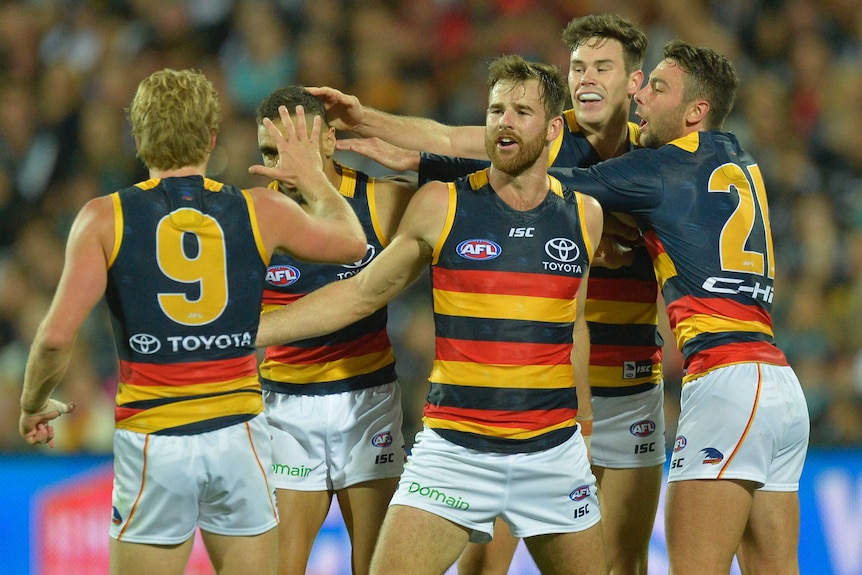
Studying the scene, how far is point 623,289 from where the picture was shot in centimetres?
516

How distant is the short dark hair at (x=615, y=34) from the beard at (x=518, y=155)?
3.74 ft

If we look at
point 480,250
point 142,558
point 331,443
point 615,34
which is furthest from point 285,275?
point 615,34

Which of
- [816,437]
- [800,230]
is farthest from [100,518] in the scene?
[800,230]

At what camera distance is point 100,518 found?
22.0 feet

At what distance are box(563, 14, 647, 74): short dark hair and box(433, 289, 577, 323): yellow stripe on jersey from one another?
161 cm

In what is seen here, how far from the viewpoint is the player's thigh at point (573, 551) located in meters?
4.11

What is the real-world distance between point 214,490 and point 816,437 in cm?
525

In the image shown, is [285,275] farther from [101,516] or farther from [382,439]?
[101,516]

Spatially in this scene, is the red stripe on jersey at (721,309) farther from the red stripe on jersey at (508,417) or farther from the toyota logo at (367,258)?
the toyota logo at (367,258)

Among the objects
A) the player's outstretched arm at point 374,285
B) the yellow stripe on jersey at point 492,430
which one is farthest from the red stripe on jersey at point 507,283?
the yellow stripe on jersey at point 492,430

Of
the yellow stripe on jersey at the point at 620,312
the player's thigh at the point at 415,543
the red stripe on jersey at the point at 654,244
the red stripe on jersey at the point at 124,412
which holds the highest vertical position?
the red stripe on jersey at the point at 654,244

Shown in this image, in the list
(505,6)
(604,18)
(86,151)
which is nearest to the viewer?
(604,18)

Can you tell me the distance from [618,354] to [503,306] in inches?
47.8

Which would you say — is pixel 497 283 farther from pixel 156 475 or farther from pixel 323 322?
pixel 156 475
